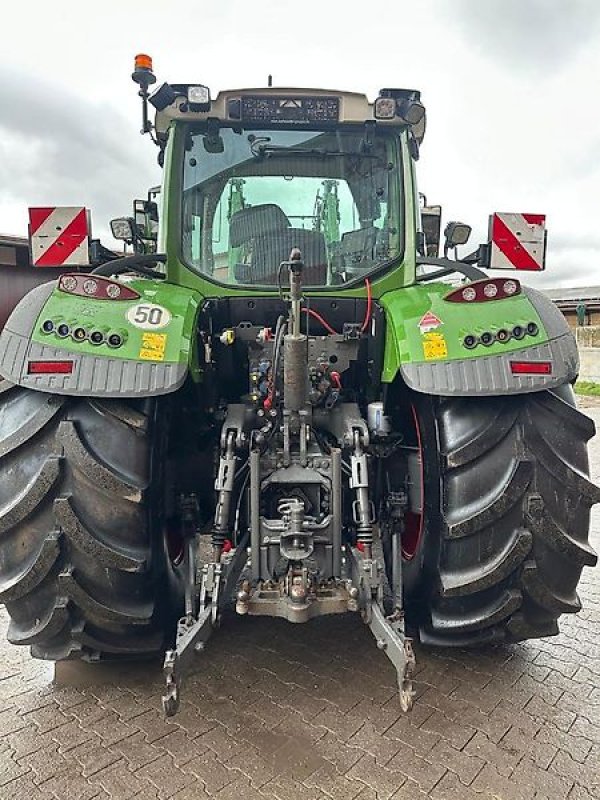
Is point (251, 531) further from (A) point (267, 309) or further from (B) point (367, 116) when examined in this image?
(B) point (367, 116)

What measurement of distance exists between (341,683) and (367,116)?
267 cm

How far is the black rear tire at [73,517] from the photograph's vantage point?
2.17 m

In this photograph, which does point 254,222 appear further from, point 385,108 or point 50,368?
point 50,368

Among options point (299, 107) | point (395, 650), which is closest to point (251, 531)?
point (395, 650)

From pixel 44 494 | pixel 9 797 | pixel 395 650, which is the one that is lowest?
pixel 9 797

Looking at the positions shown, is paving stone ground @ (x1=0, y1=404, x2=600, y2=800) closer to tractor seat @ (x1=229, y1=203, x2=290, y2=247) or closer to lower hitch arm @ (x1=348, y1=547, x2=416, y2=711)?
lower hitch arm @ (x1=348, y1=547, x2=416, y2=711)

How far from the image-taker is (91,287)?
236 cm

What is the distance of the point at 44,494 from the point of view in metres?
2.16

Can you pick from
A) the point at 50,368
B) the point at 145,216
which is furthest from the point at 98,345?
the point at 145,216

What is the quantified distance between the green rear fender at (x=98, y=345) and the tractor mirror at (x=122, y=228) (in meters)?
0.99

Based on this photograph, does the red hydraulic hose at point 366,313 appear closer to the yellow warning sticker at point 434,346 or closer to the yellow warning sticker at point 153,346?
the yellow warning sticker at point 434,346

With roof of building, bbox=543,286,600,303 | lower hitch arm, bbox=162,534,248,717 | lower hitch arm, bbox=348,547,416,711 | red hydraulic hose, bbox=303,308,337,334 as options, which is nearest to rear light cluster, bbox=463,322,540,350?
red hydraulic hose, bbox=303,308,337,334

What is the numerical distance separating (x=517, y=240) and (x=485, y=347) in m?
1.11

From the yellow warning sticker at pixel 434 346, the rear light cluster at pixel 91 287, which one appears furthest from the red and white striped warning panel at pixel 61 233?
the yellow warning sticker at pixel 434 346
